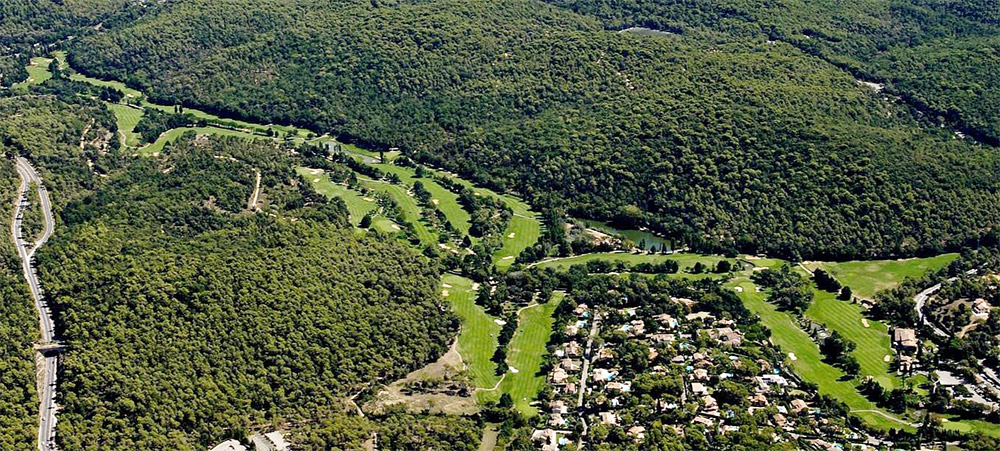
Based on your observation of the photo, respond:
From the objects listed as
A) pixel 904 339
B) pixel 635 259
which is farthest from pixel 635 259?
pixel 904 339

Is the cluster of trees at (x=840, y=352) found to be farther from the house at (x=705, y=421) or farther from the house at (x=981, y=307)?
the house at (x=705, y=421)

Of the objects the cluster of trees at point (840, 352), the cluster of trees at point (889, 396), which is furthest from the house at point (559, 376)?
the cluster of trees at point (889, 396)

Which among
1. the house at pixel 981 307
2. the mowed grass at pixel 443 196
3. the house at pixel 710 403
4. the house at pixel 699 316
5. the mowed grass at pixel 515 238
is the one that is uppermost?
the house at pixel 981 307

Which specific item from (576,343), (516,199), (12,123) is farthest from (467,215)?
(12,123)

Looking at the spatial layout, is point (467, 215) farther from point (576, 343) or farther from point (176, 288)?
point (176, 288)

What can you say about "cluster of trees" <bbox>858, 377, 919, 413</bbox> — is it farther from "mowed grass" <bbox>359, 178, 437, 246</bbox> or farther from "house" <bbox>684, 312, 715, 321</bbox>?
"mowed grass" <bbox>359, 178, 437, 246</bbox>

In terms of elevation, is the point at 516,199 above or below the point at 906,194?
below
